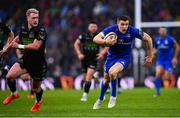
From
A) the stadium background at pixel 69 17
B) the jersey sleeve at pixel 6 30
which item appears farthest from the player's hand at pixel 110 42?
the stadium background at pixel 69 17

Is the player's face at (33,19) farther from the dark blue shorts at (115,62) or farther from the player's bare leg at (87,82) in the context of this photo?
the player's bare leg at (87,82)

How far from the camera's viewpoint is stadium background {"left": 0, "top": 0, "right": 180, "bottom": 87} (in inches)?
1276

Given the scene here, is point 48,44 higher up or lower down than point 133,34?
lower down

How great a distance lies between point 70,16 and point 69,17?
8cm

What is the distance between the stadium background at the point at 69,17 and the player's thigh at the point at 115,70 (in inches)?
562

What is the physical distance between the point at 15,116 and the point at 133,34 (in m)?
4.02

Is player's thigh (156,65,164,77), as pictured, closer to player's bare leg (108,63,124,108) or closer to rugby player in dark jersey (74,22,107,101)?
rugby player in dark jersey (74,22,107,101)

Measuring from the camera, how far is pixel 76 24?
3431 centimetres

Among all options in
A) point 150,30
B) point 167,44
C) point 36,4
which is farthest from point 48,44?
point 167,44

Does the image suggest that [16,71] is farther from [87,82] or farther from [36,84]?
[87,82]

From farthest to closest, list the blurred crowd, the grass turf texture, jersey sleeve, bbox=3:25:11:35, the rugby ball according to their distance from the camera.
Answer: the blurred crowd → jersey sleeve, bbox=3:25:11:35 → the rugby ball → the grass turf texture

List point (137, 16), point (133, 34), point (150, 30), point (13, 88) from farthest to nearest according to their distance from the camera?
point (150, 30) < point (137, 16) < point (13, 88) < point (133, 34)

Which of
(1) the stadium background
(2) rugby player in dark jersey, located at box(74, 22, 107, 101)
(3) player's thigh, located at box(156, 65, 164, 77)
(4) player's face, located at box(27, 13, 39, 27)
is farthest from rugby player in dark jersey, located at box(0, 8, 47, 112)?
(1) the stadium background

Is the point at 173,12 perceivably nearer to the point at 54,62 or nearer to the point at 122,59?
the point at 54,62
